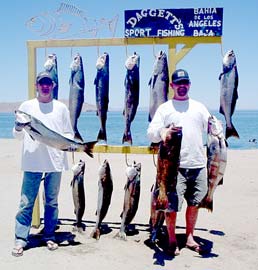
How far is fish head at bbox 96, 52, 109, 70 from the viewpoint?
19.2ft

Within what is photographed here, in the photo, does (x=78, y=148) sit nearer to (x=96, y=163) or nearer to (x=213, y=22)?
(x=213, y=22)

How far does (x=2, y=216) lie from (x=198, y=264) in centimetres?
373

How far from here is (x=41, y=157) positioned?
218 inches

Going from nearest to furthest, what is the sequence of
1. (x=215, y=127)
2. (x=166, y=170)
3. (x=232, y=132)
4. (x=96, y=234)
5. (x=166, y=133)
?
(x=166, y=133)
(x=166, y=170)
(x=215, y=127)
(x=232, y=132)
(x=96, y=234)

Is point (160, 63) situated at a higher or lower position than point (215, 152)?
higher

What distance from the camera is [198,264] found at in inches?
210

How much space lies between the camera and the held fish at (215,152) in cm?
511

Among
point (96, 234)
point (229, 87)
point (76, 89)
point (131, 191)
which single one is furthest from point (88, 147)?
point (229, 87)

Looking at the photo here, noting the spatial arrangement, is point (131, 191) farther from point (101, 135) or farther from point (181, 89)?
point (181, 89)

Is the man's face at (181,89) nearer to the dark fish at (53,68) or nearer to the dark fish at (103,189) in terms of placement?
the dark fish at (103,189)

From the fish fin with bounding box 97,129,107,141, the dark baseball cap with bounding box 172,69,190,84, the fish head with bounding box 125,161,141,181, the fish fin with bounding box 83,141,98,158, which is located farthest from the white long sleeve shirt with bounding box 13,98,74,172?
the dark baseball cap with bounding box 172,69,190,84

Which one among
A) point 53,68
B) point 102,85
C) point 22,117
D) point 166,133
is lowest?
point 166,133

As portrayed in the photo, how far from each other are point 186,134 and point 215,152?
413mm

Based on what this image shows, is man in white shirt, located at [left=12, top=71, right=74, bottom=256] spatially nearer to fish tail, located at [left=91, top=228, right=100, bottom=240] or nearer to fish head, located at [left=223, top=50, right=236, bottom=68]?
fish tail, located at [left=91, top=228, right=100, bottom=240]
